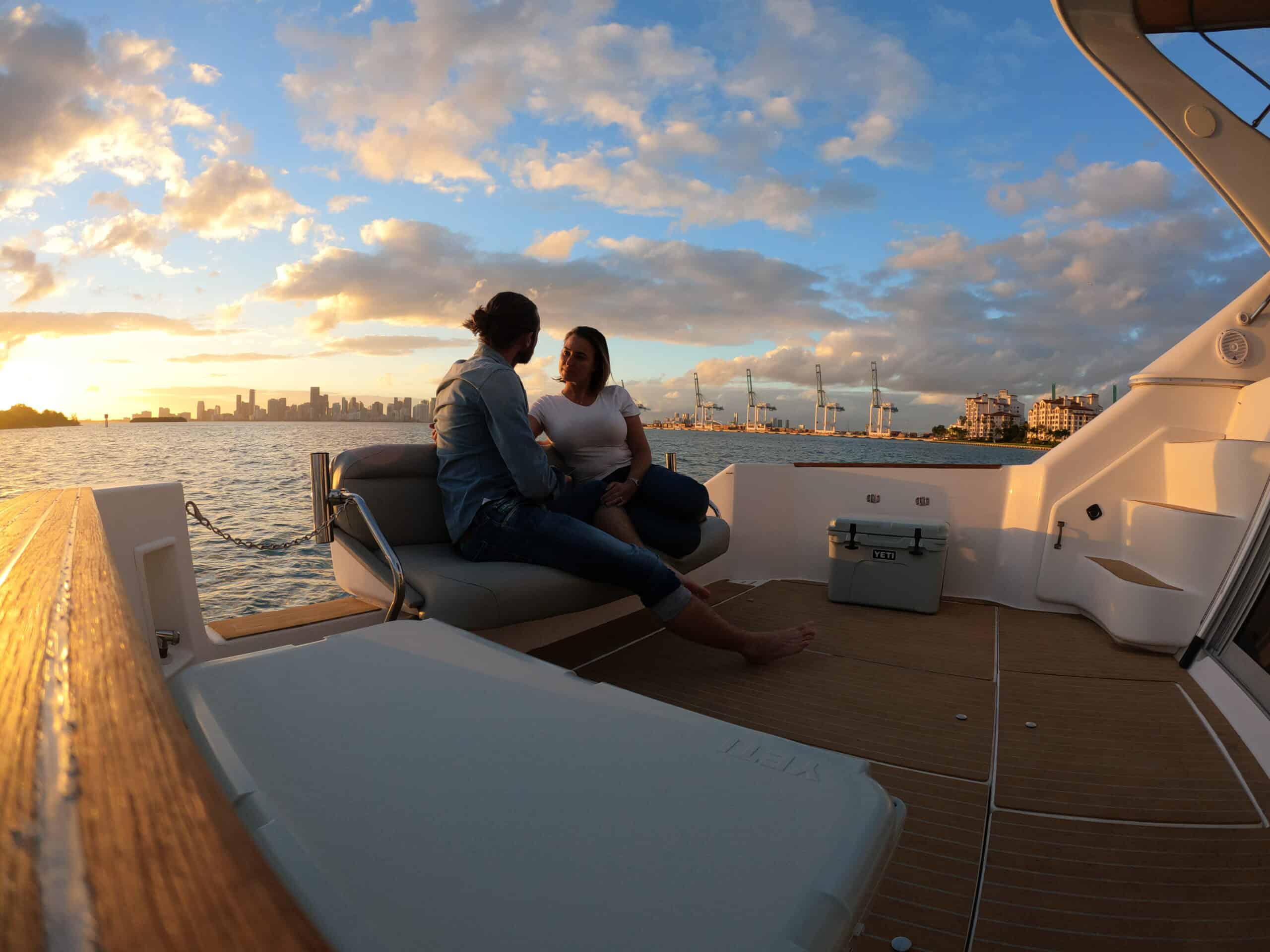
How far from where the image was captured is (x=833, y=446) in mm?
59719

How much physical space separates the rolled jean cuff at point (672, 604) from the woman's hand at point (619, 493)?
50 centimetres

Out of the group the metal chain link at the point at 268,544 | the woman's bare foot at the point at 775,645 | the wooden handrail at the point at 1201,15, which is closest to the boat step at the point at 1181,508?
the woman's bare foot at the point at 775,645

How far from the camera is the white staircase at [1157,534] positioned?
253 centimetres

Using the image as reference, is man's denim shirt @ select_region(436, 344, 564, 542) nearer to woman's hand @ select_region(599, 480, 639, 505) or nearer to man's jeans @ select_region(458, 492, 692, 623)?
man's jeans @ select_region(458, 492, 692, 623)

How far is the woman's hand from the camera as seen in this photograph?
2.40 meters

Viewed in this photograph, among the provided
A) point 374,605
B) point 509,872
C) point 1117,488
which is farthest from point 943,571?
point 509,872

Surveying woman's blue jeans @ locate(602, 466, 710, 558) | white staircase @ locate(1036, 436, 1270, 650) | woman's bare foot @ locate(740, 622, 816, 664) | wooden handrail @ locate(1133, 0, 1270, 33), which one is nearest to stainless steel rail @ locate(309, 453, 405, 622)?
woman's blue jeans @ locate(602, 466, 710, 558)

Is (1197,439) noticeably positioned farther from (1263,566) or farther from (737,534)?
(737,534)

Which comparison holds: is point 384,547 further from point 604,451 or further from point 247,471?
point 247,471

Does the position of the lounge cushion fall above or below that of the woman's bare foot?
above

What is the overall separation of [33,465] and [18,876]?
30.4 metres

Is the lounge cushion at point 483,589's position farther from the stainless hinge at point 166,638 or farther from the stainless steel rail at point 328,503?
the stainless hinge at point 166,638

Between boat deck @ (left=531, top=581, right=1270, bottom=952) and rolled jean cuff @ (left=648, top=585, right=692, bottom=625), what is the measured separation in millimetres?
240

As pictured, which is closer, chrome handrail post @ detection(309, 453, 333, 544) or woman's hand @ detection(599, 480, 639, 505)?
chrome handrail post @ detection(309, 453, 333, 544)
